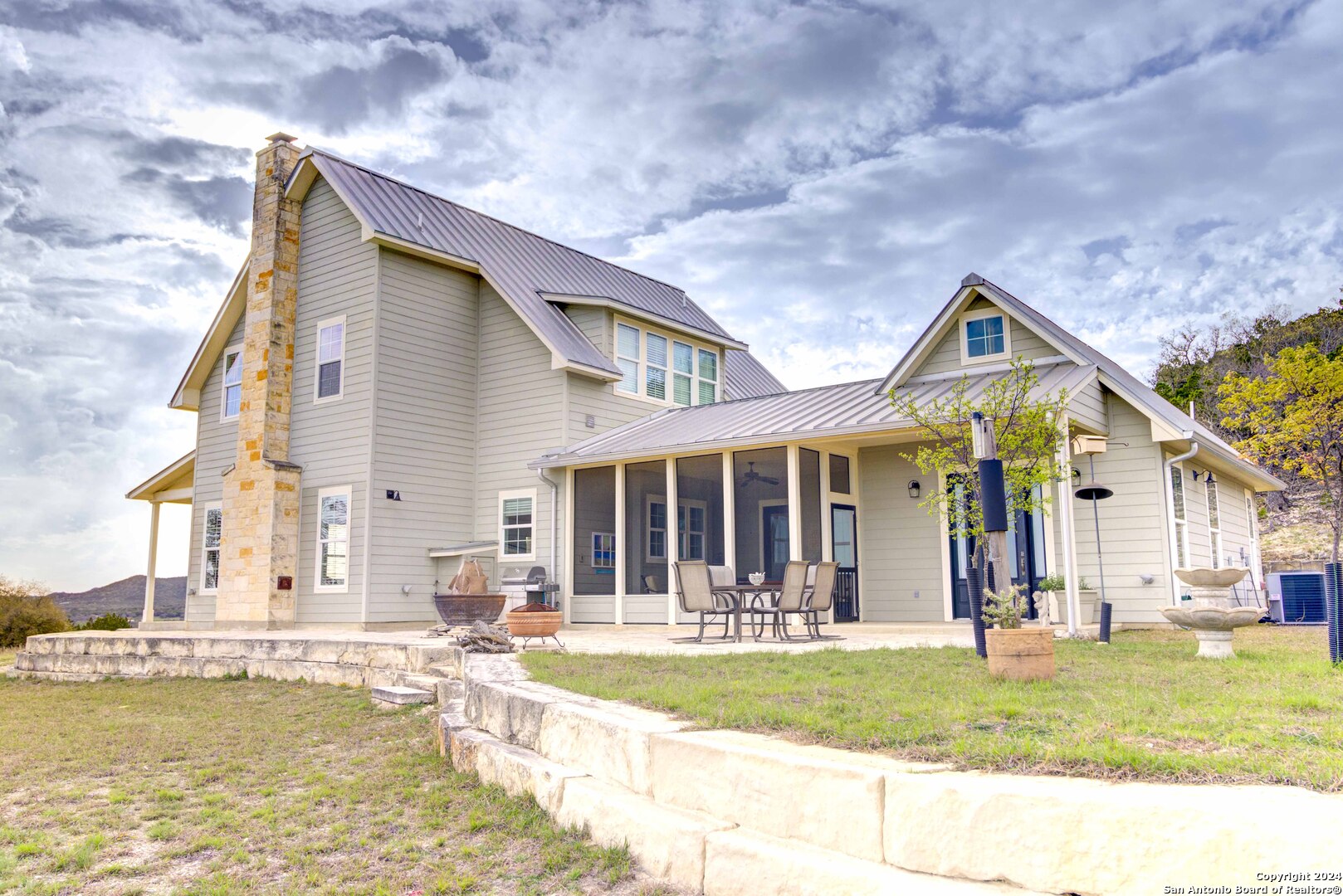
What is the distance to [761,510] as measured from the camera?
13461 millimetres

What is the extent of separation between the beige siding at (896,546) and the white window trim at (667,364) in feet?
14.4

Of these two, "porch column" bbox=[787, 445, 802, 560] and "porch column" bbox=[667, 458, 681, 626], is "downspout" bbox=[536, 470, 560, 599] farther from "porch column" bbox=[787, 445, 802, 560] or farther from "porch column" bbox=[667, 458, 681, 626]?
"porch column" bbox=[787, 445, 802, 560]

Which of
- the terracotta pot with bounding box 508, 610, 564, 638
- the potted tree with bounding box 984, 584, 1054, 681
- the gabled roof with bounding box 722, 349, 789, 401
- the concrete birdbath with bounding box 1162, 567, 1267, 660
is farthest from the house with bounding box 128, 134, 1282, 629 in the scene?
the potted tree with bounding box 984, 584, 1054, 681

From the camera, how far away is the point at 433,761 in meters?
6.40

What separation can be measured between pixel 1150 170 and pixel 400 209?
633 inches

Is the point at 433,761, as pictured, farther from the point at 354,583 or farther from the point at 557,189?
the point at 557,189

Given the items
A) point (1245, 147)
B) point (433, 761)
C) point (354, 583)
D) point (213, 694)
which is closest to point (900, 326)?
point (1245, 147)

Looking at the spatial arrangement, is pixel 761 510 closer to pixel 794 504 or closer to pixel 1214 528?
pixel 794 504

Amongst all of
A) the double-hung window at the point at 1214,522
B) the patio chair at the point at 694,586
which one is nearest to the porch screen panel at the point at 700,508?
the patio chair at the point at 694,586

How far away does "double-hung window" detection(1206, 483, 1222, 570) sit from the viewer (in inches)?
610

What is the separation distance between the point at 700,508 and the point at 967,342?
4619 mm

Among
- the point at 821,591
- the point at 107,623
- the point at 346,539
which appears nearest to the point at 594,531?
the point at 346,539

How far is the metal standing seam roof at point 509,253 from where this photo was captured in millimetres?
15820

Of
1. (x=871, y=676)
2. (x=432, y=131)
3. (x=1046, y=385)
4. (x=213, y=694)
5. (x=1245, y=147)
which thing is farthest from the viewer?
(x=1245, y=147)
